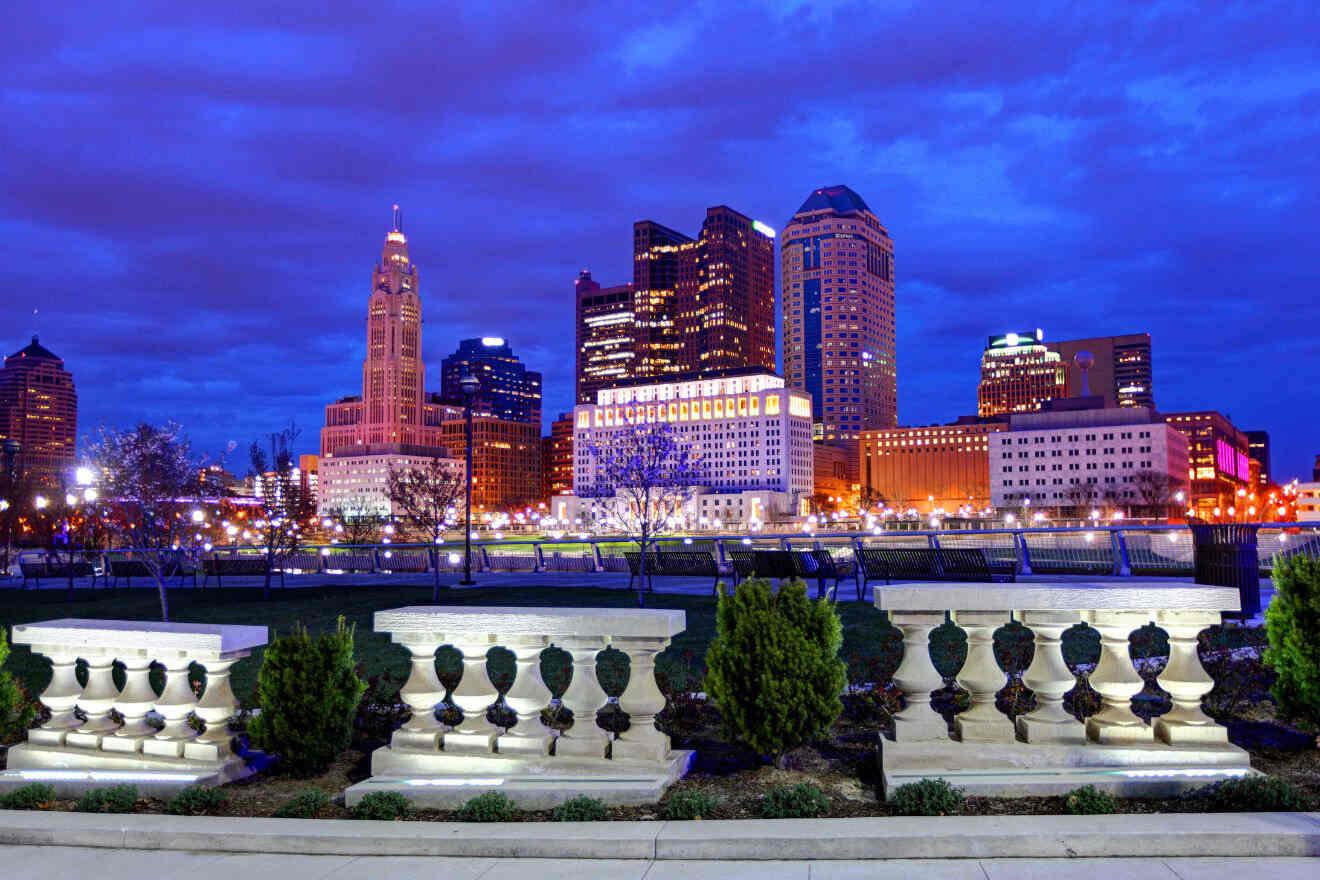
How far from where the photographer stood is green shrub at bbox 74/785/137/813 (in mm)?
6125

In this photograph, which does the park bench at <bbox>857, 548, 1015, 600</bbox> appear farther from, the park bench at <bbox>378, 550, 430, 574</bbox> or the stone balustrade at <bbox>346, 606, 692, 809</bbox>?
the park bench at <bbox>378, 550, 430, 574</bbox>

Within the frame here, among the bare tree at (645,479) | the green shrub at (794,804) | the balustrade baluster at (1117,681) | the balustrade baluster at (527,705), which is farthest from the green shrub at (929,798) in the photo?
the bare tree at (645,479)

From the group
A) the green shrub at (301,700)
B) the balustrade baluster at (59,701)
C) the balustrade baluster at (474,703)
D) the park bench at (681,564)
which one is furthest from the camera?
the park bench at (681,564)

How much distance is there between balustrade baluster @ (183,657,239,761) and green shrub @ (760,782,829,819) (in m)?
3.95

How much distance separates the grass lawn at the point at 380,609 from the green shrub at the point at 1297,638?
153 inches

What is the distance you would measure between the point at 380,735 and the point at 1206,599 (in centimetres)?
641

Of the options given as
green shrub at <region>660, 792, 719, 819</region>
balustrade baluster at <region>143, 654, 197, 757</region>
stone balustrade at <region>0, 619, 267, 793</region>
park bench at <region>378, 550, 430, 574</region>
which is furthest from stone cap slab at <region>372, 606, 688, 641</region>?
park bench at <region>378, 550, 430, 574</region>

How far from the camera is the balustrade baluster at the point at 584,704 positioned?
6.19m

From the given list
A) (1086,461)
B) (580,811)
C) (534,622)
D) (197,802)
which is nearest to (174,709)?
(197,802)

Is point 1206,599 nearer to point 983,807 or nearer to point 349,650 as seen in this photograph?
point 983,807

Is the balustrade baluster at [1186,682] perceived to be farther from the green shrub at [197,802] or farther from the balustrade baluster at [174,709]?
the balustrade baluster at [174,709]

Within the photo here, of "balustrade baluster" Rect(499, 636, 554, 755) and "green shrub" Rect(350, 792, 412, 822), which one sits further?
"balustrade baluster" Rect(499, 636, 554, 755)

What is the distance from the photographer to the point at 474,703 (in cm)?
636

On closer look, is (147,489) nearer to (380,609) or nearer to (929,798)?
(380,609)
